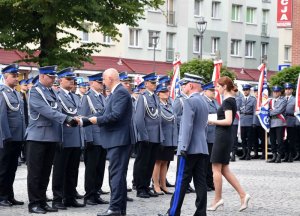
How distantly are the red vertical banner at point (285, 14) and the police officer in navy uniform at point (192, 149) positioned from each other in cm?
2355

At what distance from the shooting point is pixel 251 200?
16094 millimetres

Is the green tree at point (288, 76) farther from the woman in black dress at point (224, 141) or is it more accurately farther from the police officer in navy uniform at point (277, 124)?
the woman in black dress at point (224, 141)

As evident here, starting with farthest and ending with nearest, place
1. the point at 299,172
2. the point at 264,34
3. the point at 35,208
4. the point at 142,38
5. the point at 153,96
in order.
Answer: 1. the point at 264,34
2. the point at 142,38
3. the point at 299,172
4. the point at 153,96
5. the point at 35,208

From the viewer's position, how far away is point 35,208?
13.9m

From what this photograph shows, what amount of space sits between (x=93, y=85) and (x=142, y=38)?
53244 millimetres

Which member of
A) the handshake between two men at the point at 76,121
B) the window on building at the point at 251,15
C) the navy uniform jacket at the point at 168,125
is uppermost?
the window on building at the point at 251,15

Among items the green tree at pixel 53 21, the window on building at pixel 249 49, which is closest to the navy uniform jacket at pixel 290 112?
the green tree at pixel 53 21

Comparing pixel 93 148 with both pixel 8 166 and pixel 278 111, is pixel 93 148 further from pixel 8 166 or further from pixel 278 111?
pixel 278 111

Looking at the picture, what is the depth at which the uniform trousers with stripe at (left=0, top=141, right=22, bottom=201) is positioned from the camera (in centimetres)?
1493

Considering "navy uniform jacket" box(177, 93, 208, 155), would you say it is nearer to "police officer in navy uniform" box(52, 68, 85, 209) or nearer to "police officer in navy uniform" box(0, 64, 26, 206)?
"police officer in navy uniform" box(52, 68, 85, 209)

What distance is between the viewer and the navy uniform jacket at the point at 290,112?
1066 inches

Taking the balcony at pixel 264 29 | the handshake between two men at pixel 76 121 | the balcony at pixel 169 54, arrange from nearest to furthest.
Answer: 1. the handshake between two men at pixel 76 121
2. the balcony at pixel 169 54
3. the balcony at pixel 264 29

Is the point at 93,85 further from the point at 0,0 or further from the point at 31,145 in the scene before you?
the point at 0,0

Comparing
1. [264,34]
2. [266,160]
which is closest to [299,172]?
[266,160]
